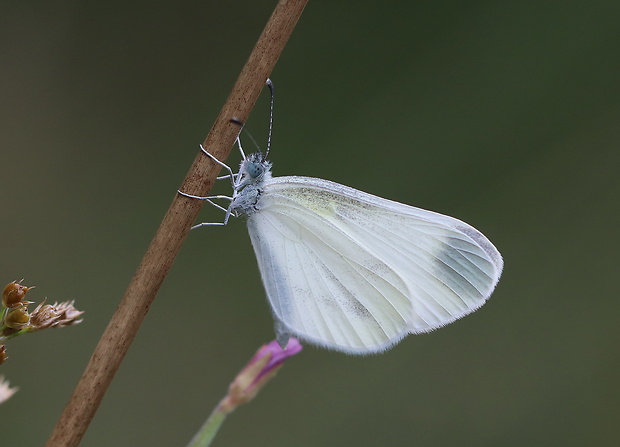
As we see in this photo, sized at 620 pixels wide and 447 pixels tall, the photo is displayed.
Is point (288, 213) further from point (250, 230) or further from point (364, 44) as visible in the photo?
point (364, 44)

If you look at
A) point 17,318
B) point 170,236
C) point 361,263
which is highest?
point 361,263

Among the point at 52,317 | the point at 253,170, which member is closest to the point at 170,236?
the point at 52,317

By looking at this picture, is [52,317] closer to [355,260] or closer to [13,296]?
[13,296]

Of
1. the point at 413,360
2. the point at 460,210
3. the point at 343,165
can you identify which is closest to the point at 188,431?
the point at 413,360

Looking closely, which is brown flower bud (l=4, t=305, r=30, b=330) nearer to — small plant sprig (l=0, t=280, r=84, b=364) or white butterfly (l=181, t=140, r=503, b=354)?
small plant sprig (l=0, t=280, r=84, b=364)

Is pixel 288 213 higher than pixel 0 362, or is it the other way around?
pixel 288 213

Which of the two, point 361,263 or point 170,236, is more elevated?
point 361,263
